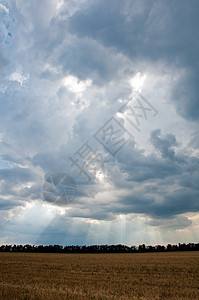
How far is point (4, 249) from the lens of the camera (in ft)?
426

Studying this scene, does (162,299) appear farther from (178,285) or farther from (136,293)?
(178,285)

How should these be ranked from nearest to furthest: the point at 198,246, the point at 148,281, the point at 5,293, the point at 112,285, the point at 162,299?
the point at 5,293 < the point at 162,299 < the point at 112,285 < the point at 148,281 < the point at 198,246

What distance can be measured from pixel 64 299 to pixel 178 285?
1057cm

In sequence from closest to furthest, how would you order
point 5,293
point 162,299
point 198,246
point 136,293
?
point 5,293 → point 162,299 → point 136,293 → point 198,246

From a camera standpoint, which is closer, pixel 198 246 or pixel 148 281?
pixel 148 281

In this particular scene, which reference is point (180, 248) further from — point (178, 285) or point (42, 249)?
point (178, 285)

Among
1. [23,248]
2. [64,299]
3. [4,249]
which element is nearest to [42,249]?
[23,248]

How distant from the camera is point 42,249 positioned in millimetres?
121750

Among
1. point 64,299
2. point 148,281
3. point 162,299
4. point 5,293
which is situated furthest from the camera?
point 148,281

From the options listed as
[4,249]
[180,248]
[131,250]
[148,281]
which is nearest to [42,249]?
[4,249]

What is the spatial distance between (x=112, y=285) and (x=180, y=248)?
369 ft

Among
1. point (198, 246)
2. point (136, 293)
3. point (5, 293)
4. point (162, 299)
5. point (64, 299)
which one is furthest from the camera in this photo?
point (198, 246)

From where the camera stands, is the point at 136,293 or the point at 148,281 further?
the point at 148,281

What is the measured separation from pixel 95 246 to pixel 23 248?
37955mm
